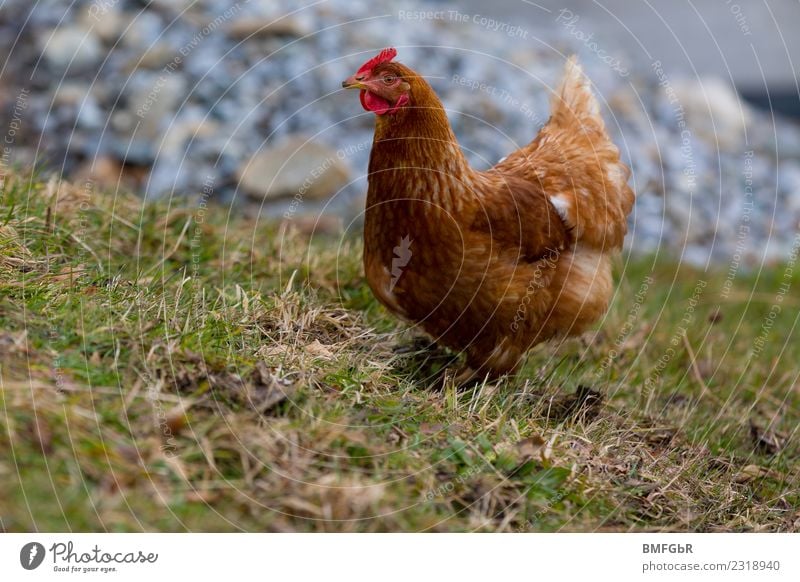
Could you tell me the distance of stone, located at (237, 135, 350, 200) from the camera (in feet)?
25.8

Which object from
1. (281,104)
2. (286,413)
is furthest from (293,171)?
(286,413)

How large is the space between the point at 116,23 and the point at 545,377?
8055mm

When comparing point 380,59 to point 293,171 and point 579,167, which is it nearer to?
point 579,167

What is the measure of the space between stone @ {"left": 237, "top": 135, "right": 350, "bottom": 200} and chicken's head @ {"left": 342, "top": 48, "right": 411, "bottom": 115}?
397 centimetres

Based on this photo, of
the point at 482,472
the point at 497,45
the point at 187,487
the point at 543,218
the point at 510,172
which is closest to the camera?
the point at 187,487

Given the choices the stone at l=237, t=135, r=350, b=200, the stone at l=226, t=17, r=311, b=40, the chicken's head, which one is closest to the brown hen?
the chicken's head

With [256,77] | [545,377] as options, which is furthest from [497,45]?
[545,377]

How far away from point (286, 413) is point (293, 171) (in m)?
5.37

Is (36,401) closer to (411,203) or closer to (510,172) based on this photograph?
(411,203)

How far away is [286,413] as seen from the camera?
2.89 metres

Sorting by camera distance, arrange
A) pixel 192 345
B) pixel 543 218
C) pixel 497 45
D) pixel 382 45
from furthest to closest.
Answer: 1. pixel 497 45
2. pixel 382 45
3. pixel 543 218
4. pixel 192 345

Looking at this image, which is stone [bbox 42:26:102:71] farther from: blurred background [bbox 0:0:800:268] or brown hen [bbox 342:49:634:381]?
brown hen [bbox 342:49:634:381]

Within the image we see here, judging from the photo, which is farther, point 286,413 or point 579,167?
point 579,167
